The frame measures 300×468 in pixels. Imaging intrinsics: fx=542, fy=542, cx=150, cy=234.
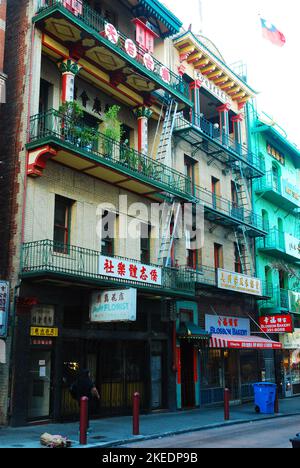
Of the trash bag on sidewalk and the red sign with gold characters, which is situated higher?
the red sign with gold characters

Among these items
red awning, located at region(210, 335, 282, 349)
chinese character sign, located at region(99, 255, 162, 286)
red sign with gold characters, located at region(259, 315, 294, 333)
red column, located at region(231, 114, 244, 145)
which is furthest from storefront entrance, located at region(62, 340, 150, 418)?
red column, located at region(231, 114, 244, 145)

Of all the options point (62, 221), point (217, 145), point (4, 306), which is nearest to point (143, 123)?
point (217, 145)

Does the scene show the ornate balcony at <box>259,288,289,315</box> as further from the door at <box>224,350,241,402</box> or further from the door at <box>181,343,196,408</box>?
the door at <box>181,343,196,408</box>

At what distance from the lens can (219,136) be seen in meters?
28.9

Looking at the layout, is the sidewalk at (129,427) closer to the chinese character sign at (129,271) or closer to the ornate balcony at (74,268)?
the ornate balcony at (74,268)

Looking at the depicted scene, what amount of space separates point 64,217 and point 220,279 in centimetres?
874

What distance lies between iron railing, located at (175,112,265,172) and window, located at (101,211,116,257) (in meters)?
6.60

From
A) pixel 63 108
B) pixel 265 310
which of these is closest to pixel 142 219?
pixel 63 108

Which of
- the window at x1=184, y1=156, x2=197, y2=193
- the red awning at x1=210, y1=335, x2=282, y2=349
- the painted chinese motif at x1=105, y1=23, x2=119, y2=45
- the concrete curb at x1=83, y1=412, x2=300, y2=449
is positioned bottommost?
the concrete curb at x1=83, y1=412, x2=300, y2=449

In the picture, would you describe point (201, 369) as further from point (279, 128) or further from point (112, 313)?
point (279, 128)

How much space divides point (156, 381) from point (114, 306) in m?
5.42

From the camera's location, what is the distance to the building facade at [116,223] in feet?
54.3

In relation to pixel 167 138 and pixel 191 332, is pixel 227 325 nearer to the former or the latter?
pixel 191 332

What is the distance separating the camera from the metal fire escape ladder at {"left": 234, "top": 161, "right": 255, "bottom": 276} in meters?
28.6
